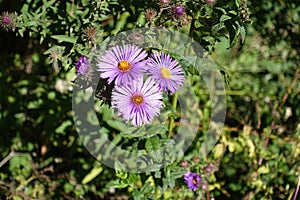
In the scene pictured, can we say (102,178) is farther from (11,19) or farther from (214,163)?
(11,19)

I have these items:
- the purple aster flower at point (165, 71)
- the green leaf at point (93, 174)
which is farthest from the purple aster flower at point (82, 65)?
the green leaf at point (93, 174)

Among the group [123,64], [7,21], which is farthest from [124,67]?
[7,21]

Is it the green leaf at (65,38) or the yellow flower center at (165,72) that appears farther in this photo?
the green leaf at (65,38)

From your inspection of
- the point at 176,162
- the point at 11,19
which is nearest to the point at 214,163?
the point at 176,162

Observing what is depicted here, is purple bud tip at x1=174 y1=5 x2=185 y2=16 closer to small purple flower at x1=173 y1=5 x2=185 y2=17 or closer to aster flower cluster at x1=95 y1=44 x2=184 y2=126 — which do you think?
small purple flower at x1=173 y1=5 x2=185 y2=17

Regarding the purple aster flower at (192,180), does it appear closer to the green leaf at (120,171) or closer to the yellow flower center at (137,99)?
the green leaf at (120,171)

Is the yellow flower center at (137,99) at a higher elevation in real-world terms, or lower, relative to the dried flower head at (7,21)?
lower

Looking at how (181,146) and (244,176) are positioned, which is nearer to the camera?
(181,146)
